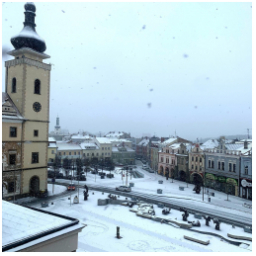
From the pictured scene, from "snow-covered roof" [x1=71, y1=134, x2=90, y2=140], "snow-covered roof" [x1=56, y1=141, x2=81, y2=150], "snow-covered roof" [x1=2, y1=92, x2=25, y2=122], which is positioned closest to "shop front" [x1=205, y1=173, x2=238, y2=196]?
"snow-covered roof" [x1=56, y1=141, x2=81, y2=150]

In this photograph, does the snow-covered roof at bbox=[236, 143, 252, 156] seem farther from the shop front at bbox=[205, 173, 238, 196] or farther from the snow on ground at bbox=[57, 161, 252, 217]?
the snow on ground at bbox=[57, 161, 252, 217]

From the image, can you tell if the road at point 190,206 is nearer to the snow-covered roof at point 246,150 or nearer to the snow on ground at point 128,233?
the snow on ground at point 128,233

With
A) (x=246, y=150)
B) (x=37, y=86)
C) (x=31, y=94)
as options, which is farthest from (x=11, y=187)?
(x=246, y=150)

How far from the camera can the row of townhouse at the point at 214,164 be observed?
15.9 meters

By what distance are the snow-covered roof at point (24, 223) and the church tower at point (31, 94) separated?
29.0ft

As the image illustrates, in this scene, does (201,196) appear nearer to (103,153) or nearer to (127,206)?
(127,206)

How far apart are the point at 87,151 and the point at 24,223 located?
15.7m

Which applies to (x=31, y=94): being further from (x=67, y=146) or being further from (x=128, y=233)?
(x=128, y=233)

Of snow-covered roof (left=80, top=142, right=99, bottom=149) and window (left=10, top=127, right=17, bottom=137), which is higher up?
window (left=10, top=127, right=17, bottom=137)

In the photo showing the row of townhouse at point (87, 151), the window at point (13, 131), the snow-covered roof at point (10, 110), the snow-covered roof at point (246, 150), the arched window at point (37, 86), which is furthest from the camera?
the row of townhouse at point (87, 151)

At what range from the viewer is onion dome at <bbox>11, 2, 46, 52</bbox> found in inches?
483

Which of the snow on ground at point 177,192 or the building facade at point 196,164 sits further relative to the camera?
the building facade at point 196,164

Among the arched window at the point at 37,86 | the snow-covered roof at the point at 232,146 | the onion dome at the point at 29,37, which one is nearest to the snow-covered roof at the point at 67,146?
the arched window at the point at 37,86

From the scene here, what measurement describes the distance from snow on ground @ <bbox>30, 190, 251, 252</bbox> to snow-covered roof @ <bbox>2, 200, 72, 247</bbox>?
2.77m
